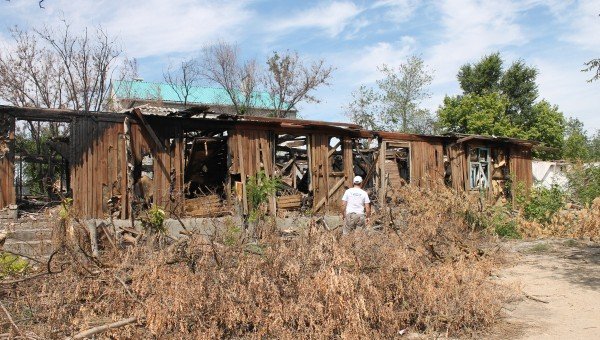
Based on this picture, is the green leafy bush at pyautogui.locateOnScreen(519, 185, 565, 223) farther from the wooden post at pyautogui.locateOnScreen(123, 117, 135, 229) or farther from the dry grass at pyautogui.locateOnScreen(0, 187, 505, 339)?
the wooden post at pyautogui.locateOnScreen(123, 117, 135, 229)

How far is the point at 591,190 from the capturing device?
17172 mm

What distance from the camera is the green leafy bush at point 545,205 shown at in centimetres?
1485

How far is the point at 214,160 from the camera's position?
1508cm

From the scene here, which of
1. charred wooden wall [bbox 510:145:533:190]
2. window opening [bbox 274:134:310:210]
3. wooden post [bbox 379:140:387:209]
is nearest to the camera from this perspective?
window opening [bbox 274:134:310:210]

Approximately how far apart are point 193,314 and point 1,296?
2.27 metres

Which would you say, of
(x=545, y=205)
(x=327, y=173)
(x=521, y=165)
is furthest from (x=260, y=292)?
(x=521, y=165)

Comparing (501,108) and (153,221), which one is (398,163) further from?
(501,108)

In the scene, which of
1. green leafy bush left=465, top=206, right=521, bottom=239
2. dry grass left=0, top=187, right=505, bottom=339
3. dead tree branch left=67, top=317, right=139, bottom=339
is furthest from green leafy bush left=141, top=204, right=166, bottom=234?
green leafy bush left=465, top=206, right=521, bottom=239

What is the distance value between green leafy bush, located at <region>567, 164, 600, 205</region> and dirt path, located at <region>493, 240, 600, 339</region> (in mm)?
6743

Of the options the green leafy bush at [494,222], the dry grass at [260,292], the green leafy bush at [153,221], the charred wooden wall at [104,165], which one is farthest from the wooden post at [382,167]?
the dry grass at [260,292]

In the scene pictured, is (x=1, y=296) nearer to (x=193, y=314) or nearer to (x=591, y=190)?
(x=193, y=314)

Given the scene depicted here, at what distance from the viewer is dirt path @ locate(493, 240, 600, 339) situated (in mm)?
6016

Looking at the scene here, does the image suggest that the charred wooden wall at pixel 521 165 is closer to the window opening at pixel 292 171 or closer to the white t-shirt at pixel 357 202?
the window opening at pixel 292 171

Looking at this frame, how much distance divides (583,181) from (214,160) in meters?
12.4
